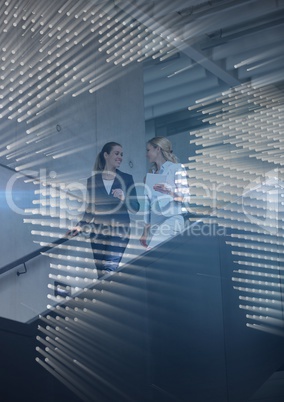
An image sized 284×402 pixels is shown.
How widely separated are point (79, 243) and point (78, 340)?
209 centimetres

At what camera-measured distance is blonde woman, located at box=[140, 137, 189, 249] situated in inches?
149

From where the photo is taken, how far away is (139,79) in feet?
19.8

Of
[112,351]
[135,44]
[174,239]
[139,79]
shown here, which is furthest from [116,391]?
[135,44]

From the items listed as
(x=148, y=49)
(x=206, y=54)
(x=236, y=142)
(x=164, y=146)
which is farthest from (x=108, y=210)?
(x=236, y=142)

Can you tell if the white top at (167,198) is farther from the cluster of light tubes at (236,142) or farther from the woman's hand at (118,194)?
the cluster of light tubes at (236,142)

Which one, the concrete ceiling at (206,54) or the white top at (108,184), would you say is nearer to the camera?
the white top at (108,184)

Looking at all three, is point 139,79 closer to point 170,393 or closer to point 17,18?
point 17,18

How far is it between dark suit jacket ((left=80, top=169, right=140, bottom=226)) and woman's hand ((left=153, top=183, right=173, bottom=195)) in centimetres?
15

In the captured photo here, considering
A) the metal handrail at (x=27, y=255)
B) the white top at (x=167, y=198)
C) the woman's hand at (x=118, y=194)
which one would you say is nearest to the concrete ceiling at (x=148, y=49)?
the metal handrail at (x=27, y=255)

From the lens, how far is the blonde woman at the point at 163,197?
379 cm

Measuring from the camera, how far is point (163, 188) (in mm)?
3799

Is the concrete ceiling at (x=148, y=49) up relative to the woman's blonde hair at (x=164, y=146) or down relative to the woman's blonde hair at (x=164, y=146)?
up

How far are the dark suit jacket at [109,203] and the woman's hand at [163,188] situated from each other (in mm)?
154

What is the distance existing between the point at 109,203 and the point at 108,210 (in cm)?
5
